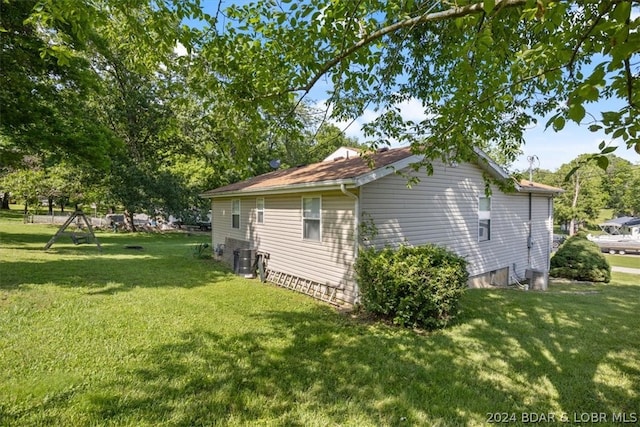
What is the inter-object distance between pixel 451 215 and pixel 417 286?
13.8 ft

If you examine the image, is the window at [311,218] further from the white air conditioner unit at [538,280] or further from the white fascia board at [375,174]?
the white air conditioner unit at [538,280]

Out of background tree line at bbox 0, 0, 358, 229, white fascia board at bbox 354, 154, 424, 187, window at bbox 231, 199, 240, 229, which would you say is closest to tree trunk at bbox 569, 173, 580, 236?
background tree line at bbox 0, 0, 358, 229

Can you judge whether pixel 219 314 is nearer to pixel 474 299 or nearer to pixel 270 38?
pixel 270 38

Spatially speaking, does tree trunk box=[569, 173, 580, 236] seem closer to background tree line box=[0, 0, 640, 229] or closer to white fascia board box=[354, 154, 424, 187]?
background tree line box=[0, 0, 640, 229]

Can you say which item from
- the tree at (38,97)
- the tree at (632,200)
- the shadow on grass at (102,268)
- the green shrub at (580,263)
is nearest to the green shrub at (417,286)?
the shadow on grass at (102,268)

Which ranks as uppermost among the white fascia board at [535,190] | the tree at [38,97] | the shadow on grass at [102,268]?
the tree at [38,97]

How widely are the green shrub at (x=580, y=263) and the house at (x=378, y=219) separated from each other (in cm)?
83

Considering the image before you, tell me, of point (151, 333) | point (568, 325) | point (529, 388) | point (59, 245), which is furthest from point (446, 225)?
point (59, 245)

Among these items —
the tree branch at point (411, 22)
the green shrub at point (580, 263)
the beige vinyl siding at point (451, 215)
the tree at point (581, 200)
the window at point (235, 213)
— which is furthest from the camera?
the tree at point (581, 200)

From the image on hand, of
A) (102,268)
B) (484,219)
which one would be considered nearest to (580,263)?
(484,219)

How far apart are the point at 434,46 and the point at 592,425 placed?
18.5ft

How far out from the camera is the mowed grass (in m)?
3.26

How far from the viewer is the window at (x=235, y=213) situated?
39.6 feet

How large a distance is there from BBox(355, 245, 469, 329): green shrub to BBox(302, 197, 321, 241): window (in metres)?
2.27
